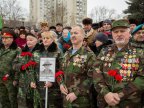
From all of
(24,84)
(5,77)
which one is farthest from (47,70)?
(5,77)

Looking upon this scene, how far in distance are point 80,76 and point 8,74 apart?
7.89 ft

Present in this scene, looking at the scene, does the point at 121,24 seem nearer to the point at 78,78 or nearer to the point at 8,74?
the point at 78,78

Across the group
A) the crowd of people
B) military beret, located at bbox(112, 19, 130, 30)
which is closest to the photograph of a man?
the crowd of people

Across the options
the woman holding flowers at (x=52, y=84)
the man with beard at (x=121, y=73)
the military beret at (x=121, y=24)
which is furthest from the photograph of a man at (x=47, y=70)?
the military beret at (x=121, y=24)

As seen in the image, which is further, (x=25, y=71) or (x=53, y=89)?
(x=25, y=71)

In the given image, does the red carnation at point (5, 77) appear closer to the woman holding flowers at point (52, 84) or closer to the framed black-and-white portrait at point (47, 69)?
the woman holding flowers at point (52, 84)

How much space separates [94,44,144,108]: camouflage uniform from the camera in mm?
3840

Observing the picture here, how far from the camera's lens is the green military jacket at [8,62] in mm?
6500

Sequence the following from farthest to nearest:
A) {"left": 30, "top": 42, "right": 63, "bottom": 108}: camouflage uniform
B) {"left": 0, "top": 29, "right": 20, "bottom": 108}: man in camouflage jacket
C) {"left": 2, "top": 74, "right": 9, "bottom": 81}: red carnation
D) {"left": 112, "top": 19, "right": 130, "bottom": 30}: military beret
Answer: {"left": 0, "top": 29, "right": 20, "bottom": 108}: man in camouflage jacket, {"left": 2, "top": 74, "right": 9, "bottom": 81}: red carnation, {"left": 30, "top": 42, "right": 63, "bottom": 108}: camouflage uniform, {"left": 112, "top": 19, "right": 130, "bottom": 30}: military beret

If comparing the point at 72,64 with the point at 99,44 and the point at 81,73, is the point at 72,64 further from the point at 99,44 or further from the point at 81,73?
the point at 99,44

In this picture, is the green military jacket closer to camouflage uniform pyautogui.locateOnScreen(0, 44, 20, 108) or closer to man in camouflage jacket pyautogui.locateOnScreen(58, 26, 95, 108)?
camouflage uniform pyautogui.locateOnScreen(0, 44, 20, 108)

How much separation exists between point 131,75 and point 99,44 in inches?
91.8

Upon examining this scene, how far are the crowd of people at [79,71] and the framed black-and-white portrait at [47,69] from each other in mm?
21

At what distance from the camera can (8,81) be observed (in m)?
6.51
